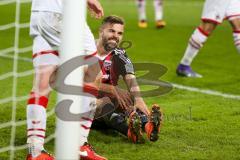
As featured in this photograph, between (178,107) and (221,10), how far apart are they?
151 centimetres

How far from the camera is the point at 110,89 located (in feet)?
15.5

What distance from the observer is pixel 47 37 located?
3787 mm

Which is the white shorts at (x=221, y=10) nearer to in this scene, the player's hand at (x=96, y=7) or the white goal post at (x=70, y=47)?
the player's hand at (x=96, y=7)

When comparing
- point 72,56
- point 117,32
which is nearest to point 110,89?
point 117,32

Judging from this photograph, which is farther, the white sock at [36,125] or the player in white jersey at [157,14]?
the player in white jersey at [157,14]

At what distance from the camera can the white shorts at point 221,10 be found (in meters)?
6.37

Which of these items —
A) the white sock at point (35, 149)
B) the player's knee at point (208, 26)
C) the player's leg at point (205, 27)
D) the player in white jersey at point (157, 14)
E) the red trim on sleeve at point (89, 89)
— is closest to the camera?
the white sock at point (35, 149)

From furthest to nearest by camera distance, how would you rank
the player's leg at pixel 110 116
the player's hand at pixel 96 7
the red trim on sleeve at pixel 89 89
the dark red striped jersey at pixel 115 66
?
the dark red striped jersey at pixel 115 66 → the player's leg at pixel 110 116 → the red trim on sleeve at pixel 89 89 → the player's hand at pixel 96 7

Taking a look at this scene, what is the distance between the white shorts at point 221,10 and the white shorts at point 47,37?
2973 millimetres

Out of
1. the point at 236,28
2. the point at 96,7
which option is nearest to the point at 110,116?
the point at 96,7

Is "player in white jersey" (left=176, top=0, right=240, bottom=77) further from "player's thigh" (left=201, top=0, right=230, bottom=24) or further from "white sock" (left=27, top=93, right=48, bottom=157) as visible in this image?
"white sock" (left=27, top=93, right=48, bottom=157)

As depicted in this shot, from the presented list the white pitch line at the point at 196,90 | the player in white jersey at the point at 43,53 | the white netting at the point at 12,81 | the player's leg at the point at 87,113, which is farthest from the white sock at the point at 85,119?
the white pitch line at the point at 196,90

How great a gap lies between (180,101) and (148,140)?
1477 millimetres

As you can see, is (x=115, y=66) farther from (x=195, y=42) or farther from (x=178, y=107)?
(x=195, y=42)
